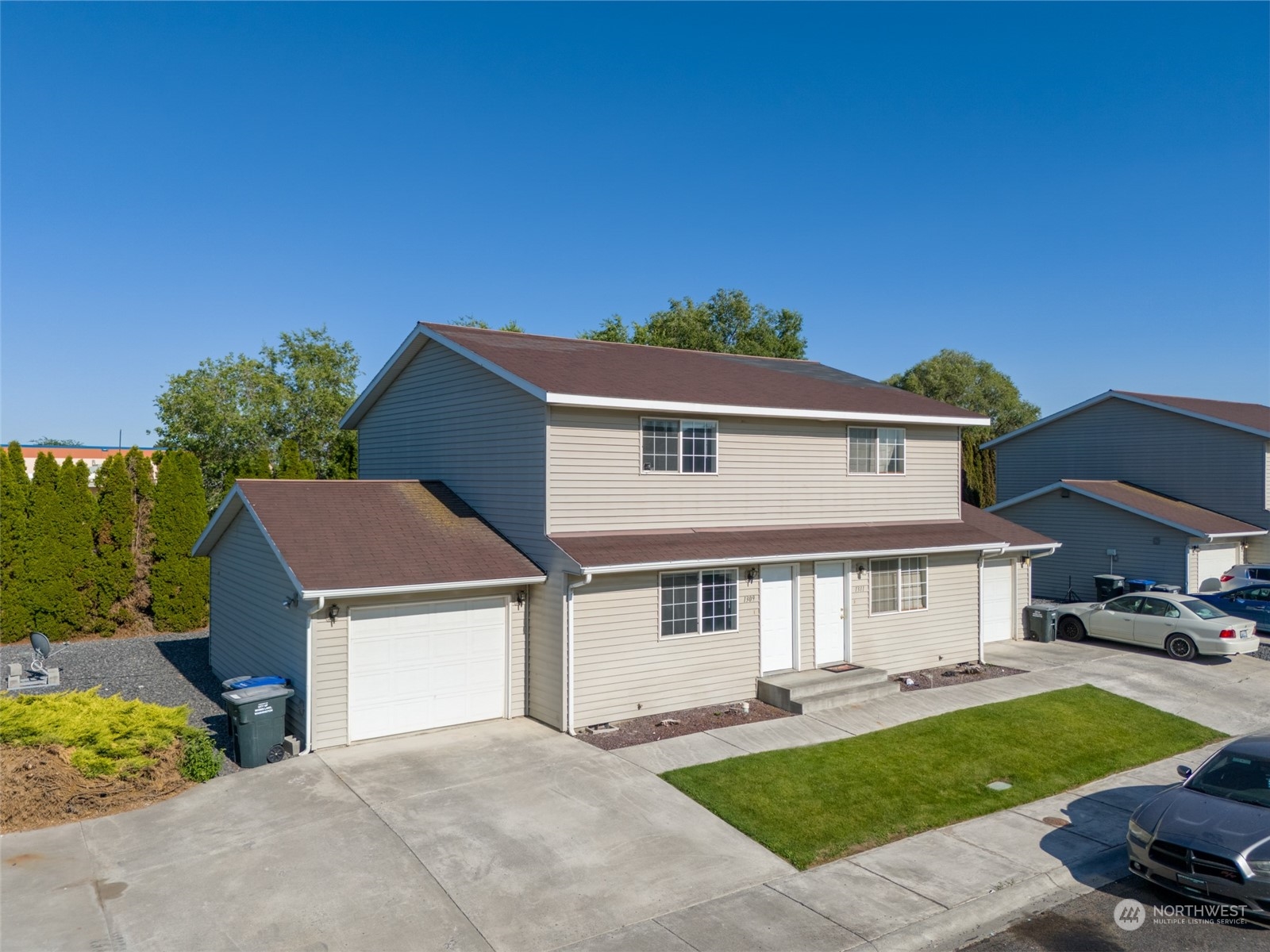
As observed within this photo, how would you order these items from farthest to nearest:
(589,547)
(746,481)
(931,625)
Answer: (931,625), (746,481), (589,547)

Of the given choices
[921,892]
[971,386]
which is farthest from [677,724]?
[971,386]

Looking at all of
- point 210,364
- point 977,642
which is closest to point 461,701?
point 977,642

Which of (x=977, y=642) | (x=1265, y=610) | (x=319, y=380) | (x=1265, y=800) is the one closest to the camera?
(x=1265, y=800)

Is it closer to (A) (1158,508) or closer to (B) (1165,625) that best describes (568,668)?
(B) (1165,625)

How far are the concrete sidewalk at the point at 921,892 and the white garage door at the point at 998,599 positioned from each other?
10.1 m

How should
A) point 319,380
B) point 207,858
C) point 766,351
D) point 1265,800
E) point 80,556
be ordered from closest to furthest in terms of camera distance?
point 1265,800 < point 207,858 < point 80,556 < point 319,380 < point 766,351

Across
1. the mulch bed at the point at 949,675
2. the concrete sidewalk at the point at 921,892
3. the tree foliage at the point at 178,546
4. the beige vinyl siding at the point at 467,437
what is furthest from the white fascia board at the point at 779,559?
the tree foliage at the point at 178,546

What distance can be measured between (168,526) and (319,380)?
14562mm

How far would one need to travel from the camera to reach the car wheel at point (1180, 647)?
1895 cm

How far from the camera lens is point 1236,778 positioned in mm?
8578

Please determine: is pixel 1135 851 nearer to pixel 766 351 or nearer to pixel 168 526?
pixel 168 526

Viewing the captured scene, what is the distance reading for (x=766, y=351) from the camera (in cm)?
5016

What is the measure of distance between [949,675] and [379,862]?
40.7 ft

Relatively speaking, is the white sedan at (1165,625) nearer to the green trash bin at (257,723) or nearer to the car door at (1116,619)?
the car door at (1116,619)
